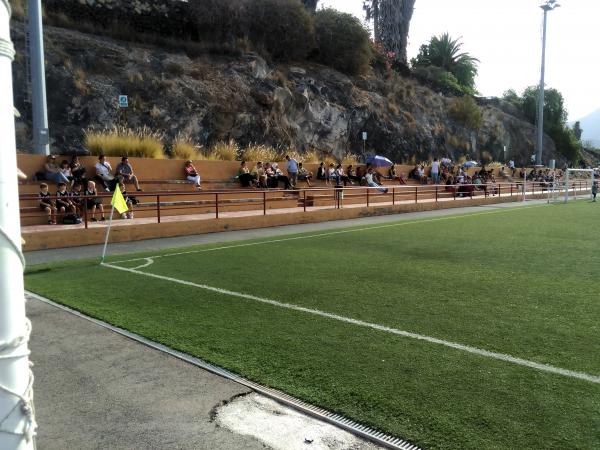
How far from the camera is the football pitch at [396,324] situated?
3592 mm

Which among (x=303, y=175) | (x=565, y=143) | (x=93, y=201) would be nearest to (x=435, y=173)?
(x=303, y=175)

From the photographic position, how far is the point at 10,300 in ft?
5.41

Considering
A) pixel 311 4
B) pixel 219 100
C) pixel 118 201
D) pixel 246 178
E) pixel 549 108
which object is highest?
pixel 311 4

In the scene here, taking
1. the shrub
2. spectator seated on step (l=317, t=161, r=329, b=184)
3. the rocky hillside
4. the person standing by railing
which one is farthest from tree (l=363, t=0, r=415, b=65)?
the person standing by railing

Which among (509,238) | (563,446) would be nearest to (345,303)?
(563,446)

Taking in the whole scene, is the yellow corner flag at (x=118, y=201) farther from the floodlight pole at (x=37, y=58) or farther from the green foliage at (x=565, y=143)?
the green foliage at (x=565, y=143)

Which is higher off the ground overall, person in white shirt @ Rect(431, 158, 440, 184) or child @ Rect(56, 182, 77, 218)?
person in white shirt @ Rect(431, 158, 440, 184)

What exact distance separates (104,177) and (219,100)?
40.2 feet

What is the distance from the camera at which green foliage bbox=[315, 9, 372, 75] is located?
36.8 m

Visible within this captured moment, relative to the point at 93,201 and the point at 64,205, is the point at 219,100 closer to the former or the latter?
the point at 93,201

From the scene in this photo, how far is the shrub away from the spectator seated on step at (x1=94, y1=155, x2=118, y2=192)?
62.4 feet

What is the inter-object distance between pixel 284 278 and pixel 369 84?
112 feet

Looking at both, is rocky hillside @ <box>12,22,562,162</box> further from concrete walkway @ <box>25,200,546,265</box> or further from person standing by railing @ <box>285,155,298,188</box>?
concrete walkway @ <box>25,200,546,265</box>

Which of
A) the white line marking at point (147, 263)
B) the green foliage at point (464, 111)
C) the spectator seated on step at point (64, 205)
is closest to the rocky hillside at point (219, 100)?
the green foliage at point (464, 111)
